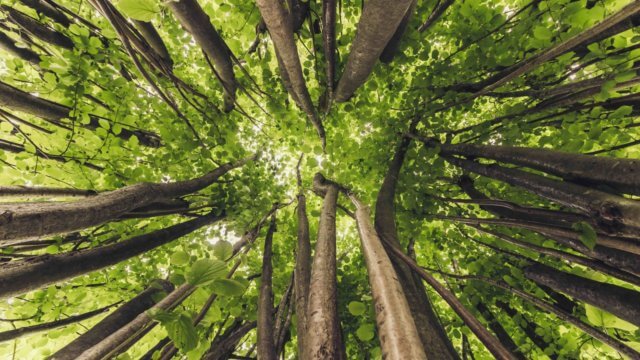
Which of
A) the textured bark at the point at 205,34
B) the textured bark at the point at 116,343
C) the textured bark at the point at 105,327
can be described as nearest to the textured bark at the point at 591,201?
the textured bark at the point at 116,343

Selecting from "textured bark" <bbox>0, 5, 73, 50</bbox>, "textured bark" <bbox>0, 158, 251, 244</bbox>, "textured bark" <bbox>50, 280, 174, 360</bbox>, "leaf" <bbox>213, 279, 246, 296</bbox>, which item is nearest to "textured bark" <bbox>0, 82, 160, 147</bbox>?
"textured bark" <bbox>0, 5, 73, 50</bbox>

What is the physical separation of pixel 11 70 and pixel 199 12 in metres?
2.65

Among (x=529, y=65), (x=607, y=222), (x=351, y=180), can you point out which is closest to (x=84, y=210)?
(x=607, y=222)

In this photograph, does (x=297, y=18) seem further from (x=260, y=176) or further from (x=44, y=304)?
(x=44, y=304)

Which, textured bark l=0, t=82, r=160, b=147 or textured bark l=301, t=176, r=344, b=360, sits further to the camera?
textured bark l=0, t=82, r=160, b=147

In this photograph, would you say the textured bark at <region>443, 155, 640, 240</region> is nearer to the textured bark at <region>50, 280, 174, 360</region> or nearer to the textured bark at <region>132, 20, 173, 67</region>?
the textured bark at <region>50, 280, 174, 360</region>

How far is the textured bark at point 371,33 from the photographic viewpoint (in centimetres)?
211

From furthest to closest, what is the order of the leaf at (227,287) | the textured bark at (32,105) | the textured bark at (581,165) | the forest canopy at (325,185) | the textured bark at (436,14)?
the textured bark at (436,14)
the textured bark at (32,105)
the textured bark at (581,165)
the forest canopy at (325,185)
the leaf at (227,287)

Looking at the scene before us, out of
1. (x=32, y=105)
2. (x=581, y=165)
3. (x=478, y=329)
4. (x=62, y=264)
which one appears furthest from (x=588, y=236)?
→ (x=32, y=105)

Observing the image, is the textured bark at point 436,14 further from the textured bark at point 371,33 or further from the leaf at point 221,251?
the leaf at point 221,251

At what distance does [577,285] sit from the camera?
2.42 meters

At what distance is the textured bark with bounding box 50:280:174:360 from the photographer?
2.45 m

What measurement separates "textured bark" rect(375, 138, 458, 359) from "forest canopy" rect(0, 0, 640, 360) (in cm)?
2

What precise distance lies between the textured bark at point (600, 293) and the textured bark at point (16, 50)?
262 inches
